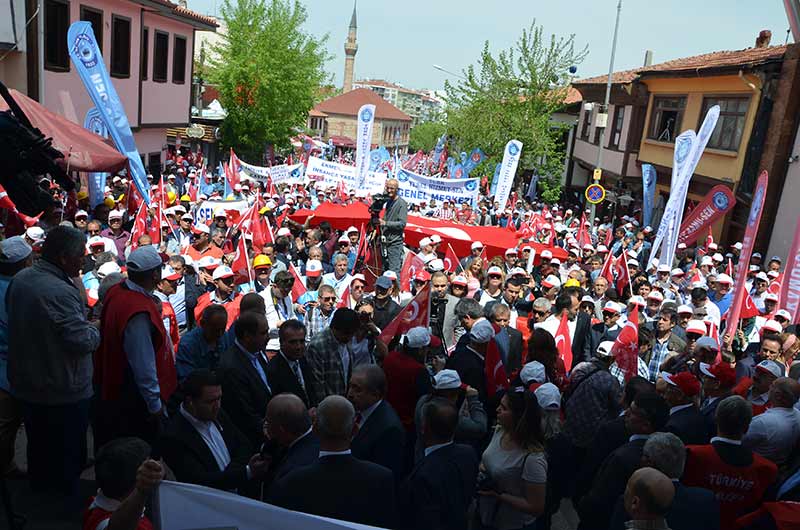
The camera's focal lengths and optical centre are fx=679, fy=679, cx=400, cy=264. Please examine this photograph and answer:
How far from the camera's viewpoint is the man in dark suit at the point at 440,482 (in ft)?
11.5

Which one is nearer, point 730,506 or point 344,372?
point 730,506

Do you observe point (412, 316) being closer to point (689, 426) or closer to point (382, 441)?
point (382, 441)

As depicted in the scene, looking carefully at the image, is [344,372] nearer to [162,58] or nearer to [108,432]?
[108,432]

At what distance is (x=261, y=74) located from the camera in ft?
111

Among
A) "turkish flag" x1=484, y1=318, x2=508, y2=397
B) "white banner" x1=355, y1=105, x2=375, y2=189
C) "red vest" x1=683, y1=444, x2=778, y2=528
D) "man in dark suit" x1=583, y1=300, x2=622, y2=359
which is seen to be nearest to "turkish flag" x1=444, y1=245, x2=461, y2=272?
"man in dark suit" x1=583, y1=300, x2=622, y2=359

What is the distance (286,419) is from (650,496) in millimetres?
1813

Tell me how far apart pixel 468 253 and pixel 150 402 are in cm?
873

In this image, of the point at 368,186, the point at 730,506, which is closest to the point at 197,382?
the point at 730,506

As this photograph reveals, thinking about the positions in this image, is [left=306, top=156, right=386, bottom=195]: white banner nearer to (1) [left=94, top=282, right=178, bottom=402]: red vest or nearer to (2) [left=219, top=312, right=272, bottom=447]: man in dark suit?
(2) [left=219, top=312, right=272, bottom=447]: man in dark suit

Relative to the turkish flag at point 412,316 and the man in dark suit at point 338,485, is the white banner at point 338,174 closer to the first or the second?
the turkish flag at point 412,316

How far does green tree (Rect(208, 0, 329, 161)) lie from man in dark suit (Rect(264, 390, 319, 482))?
1277 inches

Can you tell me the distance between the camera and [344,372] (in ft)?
17.7

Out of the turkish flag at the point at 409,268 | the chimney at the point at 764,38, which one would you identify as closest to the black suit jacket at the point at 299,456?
the turkish flag at the point at 409,268

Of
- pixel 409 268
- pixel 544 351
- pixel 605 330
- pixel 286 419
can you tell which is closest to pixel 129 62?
pixel 409 268
